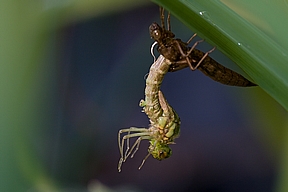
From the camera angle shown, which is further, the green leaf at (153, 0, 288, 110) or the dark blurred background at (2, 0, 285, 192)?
the dark blurred background at (2, 0, 285, 192)

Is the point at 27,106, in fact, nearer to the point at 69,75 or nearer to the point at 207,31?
the point at 69,75

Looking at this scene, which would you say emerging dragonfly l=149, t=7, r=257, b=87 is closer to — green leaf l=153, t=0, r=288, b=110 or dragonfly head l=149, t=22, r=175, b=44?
dragonfly head l=149, t=22, r=175, b=44

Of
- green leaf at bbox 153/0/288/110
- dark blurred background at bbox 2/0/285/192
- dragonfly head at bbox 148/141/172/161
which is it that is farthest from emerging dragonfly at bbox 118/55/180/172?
green leaf at bbox 153/0/288/110

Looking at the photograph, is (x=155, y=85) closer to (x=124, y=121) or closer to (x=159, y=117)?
(x=159, y=117)

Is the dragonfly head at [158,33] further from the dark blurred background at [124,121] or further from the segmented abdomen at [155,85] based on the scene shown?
the dark blurred background at [124,121]

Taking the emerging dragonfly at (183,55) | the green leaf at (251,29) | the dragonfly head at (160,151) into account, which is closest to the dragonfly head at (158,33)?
the emerging dragonfly at (183,55)

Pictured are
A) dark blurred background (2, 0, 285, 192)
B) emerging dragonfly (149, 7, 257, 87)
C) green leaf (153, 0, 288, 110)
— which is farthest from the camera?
dark blurred background (2, 0, 285, 192)
